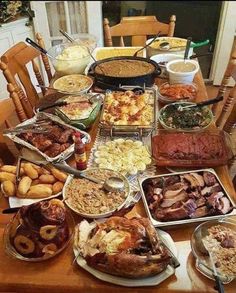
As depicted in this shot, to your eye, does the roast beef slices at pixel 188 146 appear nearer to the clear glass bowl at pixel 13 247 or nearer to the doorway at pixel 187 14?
the clear glass bowl at pixel 13 247

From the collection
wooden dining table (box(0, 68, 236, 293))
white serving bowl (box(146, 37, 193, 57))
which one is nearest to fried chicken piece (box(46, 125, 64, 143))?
wooden dining table (box(0, 68, 236, 293))

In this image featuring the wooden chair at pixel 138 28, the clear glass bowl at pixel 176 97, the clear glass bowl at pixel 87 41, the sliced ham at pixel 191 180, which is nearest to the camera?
the sliced ham at pixel 191 180

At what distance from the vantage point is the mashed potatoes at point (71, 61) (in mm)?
1802

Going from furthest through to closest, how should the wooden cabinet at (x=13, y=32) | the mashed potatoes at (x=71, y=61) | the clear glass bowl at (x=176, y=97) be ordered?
the wooden cabinet at (x=13, y=32) < the mashed potatoes at (x=71, y=61) < the clear glass bowl at (x=176, y=97)

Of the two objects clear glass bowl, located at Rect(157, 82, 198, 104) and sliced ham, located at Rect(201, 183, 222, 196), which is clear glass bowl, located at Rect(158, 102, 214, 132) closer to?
clear glass bowl, located at Rect(157, 82, 198, 104)

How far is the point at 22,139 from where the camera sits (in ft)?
4.06

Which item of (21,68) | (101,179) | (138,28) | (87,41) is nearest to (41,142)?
(101,179)

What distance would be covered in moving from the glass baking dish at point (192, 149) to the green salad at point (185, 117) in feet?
0.32

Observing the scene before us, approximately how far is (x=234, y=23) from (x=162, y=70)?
64.6 inches

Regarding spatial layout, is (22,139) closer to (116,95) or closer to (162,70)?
(116,95)

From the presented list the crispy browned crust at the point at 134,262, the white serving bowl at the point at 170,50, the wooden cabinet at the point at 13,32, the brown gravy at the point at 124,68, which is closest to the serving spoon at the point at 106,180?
the crispy browned crust at the point at 134,262

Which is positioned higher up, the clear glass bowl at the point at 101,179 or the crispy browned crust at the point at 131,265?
the crispy browned crust at the point at 131,265

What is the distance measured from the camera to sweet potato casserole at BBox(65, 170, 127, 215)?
96 centimetres

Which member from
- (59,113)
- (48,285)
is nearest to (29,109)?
(59,113)
